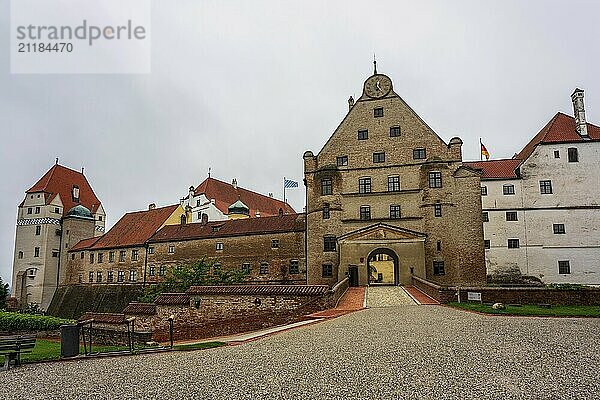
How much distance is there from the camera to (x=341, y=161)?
40656 mm

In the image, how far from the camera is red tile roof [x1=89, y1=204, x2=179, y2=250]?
53.7m

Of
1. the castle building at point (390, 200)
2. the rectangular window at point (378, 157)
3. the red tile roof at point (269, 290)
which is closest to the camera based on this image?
the red tile roof at point (269, 290)

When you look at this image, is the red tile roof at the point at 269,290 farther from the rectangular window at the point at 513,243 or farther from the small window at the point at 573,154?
the small window at the point at 573,154

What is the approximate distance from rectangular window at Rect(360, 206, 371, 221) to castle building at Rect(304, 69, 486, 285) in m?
0.08

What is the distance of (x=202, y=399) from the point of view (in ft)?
26.7

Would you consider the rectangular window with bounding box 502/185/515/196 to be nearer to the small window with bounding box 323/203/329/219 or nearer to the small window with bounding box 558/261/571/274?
the small window with bounding box 558/261/571/274

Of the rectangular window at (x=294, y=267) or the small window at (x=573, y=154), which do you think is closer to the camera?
Result: the rectangular window at (x=294, y=267)

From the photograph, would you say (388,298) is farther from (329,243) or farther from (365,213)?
(365,213)

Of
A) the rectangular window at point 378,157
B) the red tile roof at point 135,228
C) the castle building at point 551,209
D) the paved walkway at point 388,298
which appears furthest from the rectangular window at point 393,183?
the red tile roof at point 135,228

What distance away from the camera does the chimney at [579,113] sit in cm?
4210

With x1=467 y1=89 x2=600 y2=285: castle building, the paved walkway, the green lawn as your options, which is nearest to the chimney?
x1=467 y1=89 x2=600 y2=285: castle building

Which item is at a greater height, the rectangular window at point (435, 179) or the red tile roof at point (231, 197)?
the red tile roof at point (231, 197)

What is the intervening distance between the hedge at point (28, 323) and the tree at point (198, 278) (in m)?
9.60

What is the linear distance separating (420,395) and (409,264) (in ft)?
94.0
